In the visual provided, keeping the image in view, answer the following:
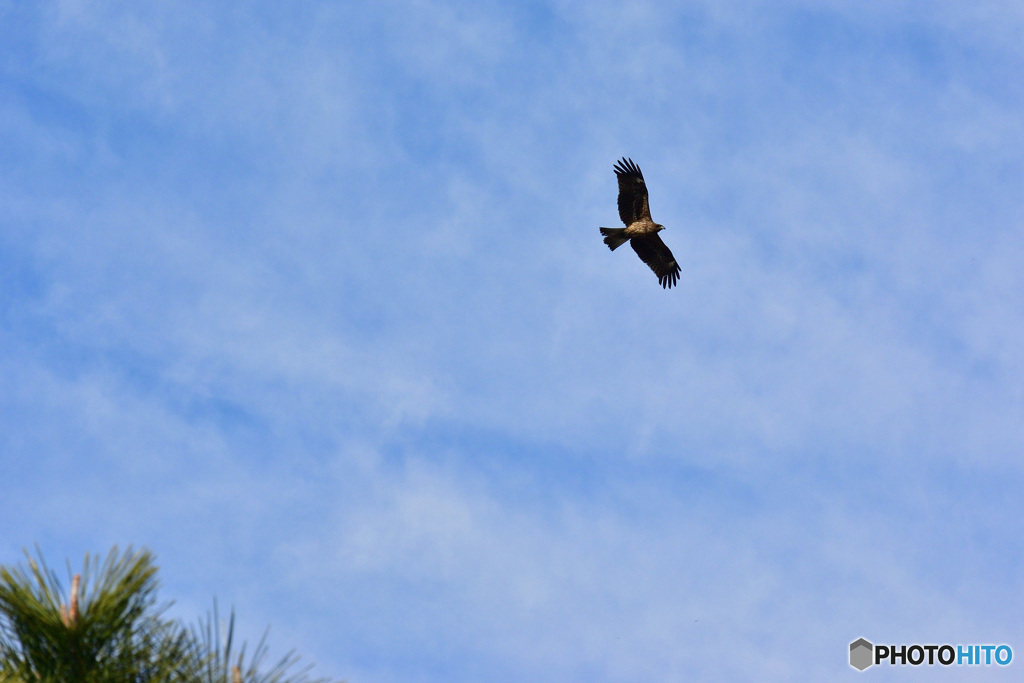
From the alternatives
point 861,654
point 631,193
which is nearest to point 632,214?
point 631,193

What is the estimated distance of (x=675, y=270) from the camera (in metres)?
27.0

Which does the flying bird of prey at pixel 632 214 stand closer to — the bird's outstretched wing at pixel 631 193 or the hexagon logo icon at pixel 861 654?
the bird's outstretched wing at pixel 631 193

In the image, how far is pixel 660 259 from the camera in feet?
88.2

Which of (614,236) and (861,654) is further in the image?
(614,236)

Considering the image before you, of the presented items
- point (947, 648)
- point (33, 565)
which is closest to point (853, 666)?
point (947, 648)

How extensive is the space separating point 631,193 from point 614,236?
3.86 ft

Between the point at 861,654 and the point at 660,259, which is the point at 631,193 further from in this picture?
the point at 861,654

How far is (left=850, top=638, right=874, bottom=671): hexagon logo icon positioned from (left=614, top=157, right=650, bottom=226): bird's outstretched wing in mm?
12469

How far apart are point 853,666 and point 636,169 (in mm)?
13723

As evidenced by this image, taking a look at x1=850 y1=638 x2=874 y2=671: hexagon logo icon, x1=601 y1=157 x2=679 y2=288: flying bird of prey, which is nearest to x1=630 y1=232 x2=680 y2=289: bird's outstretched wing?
x1=601 y1=157 x2=679 y2=288: flying bird of prey

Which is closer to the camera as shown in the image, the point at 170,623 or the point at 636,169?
the point at 170,623

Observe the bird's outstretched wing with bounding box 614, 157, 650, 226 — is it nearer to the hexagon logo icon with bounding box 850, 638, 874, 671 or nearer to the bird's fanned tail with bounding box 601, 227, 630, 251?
the bird's fanned tail with bounding box 601, 227, 630, 251

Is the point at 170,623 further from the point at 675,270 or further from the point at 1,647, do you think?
the point at 675,270

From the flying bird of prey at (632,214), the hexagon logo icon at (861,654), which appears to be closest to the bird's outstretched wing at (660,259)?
the flying bird of prey at (632,214)
